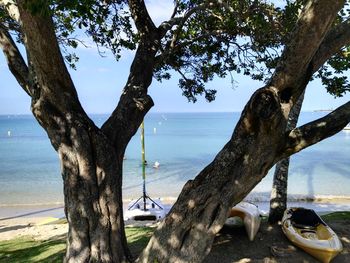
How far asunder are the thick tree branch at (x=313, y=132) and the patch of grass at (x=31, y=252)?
3746mm

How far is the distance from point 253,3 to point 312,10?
3252mm

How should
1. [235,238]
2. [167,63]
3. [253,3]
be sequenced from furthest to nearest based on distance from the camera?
1. [167,63]
2. [253,3]
3. [235,238]

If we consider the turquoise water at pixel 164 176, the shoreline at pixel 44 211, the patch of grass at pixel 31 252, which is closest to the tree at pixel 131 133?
the patch of grass at pixel 31 252

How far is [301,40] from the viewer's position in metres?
3.25

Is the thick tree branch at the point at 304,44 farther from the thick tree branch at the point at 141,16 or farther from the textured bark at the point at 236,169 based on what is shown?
the thick tree branch at the point at 141,16

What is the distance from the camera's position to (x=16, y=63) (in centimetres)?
457

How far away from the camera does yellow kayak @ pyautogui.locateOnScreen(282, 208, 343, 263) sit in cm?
499

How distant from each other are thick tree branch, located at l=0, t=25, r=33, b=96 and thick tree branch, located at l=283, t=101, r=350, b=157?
10.3 feet

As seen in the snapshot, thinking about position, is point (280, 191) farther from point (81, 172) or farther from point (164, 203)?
point (164, 203)

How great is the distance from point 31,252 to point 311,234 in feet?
15.3

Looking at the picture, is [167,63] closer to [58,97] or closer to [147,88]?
[147,88]

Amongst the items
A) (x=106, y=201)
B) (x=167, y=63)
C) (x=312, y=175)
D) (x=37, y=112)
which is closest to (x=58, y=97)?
(x=37, y=112)

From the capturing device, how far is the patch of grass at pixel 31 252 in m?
5.63

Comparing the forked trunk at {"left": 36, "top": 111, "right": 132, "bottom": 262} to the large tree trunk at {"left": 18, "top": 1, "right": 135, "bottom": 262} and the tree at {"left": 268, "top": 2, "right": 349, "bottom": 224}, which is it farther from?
the tree at {"left": 268, "top": 2, "right": 349, "bottom": 224}
